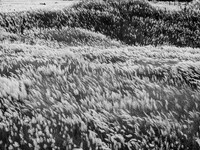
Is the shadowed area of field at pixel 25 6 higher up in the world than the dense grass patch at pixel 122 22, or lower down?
higher up

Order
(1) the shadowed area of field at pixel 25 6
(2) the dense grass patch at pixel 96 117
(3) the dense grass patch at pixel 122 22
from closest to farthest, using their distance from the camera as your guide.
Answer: (2) the dense grass patch at pixel 96 117
(3) the dense grass patch at pixel 122 22
(1) the shadowed area of field at pixel 25 6

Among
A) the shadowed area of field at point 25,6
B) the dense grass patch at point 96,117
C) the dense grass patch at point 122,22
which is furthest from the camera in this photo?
the shadowed area of field at point 25,6

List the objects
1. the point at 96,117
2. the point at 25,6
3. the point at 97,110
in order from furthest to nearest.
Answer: the point at 25,6 → the point at 97,110 → the point at 96,117

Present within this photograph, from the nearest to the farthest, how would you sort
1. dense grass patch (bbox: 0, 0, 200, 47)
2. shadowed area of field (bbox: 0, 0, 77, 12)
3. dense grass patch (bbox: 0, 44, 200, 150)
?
dense grass patch (bbox: 0, 44, 200, 150)
dense grass patch (bbox: 0, 0, 200, 47)
shadowed area of field (bbox: 0, 0, 77, 12)

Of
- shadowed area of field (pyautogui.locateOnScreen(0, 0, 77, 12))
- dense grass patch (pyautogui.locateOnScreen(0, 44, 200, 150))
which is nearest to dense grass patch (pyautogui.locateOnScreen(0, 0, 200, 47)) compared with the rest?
shadowed area of field (pyautogui.locateOnScreen(0, 0, 77, 12))

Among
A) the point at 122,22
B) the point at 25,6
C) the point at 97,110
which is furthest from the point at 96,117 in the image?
the point at 25,6

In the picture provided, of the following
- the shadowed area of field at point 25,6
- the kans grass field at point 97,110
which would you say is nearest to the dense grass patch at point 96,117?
the kans grass field at point 97,110

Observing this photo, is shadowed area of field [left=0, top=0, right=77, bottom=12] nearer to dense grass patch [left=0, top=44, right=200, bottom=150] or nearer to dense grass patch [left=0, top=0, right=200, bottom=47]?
dense grass patch [left=0, top=0, right=200, bottom=47]

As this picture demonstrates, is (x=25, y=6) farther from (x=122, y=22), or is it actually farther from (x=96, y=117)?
(x=96, y=117)

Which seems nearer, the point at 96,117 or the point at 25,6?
the point at 96,117

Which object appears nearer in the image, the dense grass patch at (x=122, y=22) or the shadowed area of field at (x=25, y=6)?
the dense grass patch at (x=122, y=22)

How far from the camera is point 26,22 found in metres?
15.2

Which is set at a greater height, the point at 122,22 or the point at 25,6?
the point at 25,6

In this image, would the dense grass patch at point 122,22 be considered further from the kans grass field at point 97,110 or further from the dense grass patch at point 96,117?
the dense grass patch at point 96,117
